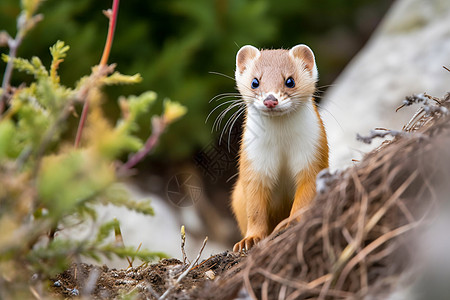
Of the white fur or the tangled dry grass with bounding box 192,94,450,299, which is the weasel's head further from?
the tangled dry grass with bounding box 192,94,450,299

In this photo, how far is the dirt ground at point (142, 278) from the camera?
2680mm

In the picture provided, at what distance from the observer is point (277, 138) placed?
3430 mm

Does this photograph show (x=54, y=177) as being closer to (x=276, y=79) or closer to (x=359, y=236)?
(x=359, y=236)

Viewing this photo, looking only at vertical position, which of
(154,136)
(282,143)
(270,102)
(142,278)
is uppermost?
(154,136)

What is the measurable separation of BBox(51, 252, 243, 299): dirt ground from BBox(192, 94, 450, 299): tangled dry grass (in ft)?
1.57

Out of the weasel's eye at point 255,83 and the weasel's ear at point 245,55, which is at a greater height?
the weasel's ear at point 245,55

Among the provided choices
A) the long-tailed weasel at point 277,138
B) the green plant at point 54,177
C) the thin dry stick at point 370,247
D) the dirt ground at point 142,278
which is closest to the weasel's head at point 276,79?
the long-tailed weasel at point 277,138

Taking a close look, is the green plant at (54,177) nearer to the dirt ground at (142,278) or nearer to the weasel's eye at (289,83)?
the dirt ground at (142,278)

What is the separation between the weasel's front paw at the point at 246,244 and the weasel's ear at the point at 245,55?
956 mm

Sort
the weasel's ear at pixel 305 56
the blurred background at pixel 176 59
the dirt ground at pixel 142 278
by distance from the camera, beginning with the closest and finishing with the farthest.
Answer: the dirt ground at pixel 142 278, the weasel's ear at pixel 305 56, the blurred background at pixel 176 59

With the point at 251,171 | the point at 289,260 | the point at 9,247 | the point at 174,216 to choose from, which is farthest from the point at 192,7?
the point at 9,247

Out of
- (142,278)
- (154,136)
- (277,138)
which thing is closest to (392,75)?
(277,138)

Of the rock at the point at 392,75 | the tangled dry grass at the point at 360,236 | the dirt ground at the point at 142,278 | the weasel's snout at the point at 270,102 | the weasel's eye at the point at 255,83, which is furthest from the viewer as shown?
the rock at the point at 392,75

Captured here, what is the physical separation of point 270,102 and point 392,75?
121 inches
